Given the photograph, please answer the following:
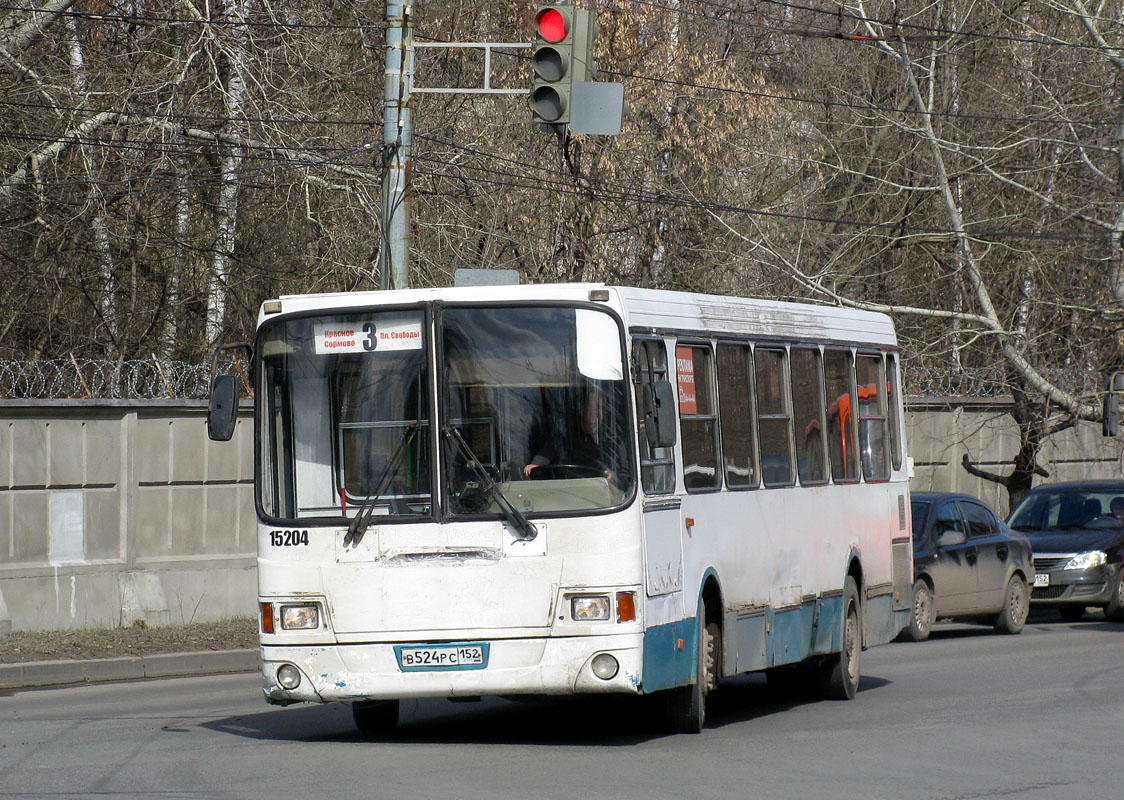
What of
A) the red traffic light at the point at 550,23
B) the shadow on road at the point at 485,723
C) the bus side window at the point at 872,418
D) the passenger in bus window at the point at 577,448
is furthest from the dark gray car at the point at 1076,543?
the passenger in bus window at the point at 577,448

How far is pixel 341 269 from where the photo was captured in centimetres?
2250

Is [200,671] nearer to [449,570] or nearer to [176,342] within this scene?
[449,570]

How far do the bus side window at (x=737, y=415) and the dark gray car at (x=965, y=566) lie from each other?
300 inches

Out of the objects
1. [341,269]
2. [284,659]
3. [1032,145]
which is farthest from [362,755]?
[1032,145]

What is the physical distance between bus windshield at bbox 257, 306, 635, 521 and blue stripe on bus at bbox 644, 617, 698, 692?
0.80 metres

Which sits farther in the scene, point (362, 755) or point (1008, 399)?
Result: point (1008, 399)

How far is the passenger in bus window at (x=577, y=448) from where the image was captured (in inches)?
379

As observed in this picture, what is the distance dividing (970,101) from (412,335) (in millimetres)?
21769

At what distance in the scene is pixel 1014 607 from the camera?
19859mm

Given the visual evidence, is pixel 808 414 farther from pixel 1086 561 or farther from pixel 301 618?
pixel 1086 561

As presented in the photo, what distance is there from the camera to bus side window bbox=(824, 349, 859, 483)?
13023 mm

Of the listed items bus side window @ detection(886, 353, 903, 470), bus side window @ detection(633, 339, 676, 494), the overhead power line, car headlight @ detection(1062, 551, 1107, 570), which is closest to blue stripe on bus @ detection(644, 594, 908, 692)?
bus side window @ detection(633, 339, 676, 494)

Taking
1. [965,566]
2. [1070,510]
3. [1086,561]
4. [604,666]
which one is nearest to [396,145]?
[604,666]

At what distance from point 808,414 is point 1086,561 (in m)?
9.32
